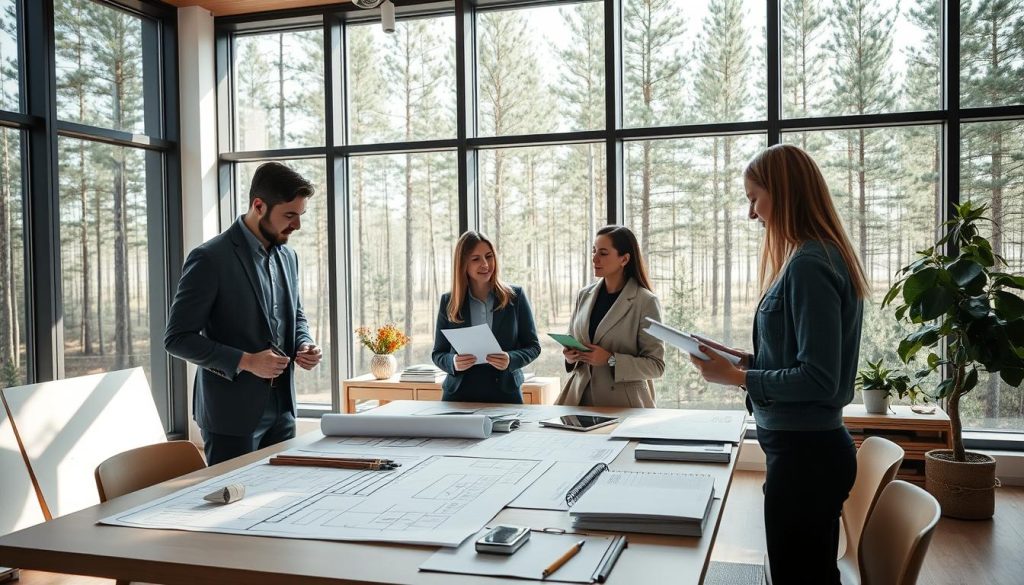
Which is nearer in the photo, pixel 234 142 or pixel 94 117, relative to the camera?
pixel 94 117

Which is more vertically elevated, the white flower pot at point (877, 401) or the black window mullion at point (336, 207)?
the black window mullion at point (336, 207)

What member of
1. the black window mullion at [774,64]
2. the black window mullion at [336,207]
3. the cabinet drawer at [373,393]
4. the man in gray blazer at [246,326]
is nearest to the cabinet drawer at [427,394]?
the cabinet drawer at [373,393]

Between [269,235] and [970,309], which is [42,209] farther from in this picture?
[970,309]

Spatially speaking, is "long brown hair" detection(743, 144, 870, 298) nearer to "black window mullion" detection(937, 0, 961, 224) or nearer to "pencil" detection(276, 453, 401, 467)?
"pencil" detection(276, 453, 401, 467)

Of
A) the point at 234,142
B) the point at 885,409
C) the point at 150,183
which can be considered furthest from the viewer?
the point at 234,142

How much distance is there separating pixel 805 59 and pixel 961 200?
4.20ft

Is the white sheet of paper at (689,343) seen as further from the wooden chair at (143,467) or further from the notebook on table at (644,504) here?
the wooden chair at (143,467)

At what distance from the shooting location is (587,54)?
543 cm

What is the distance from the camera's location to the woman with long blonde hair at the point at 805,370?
1849 millimetres

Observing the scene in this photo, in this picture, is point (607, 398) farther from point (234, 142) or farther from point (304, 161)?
point (234, 142)

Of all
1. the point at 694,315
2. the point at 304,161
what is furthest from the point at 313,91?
the point at 694,315

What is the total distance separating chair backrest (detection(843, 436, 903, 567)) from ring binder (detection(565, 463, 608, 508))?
652mm

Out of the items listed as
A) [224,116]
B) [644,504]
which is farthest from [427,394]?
[644,504]

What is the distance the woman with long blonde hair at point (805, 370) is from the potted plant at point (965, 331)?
2403mm
